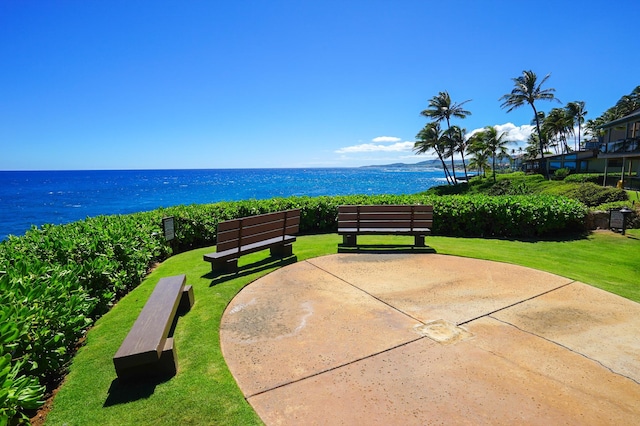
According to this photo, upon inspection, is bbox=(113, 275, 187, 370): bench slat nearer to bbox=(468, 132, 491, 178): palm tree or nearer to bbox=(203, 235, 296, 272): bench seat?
bbox=(203, 235, 296, 272): bench seat

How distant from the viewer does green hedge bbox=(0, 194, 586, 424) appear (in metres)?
2.70

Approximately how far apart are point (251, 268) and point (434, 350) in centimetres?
412

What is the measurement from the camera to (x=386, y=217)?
844 cm

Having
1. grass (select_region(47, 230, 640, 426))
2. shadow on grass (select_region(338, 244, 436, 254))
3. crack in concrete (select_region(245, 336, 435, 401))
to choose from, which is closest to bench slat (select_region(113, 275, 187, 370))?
grass (select_region(47, 230, 640, 426))

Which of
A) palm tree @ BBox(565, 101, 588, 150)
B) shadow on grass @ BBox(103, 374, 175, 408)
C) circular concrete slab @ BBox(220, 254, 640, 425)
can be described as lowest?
shadow on grass @ BBox(103, 374, 175, 408)

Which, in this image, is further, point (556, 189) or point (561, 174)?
point (561, 174)

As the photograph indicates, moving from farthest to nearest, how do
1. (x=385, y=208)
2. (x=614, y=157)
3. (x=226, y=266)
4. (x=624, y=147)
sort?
(x=614, y=157) < (x=624, y=147) < (x=385, y=208) < (x=226, y=266)

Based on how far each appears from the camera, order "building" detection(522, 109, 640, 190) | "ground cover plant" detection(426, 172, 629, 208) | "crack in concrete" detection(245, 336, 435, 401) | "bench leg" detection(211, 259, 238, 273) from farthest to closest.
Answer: "building" detection(522, 109, 640, 190)
"ground cover plant" detection(426, 172, 629, 208)
"bench leg" detection(211, 259, 238, 273)
"crack in concrete" detection(245, 336, 435, 401)

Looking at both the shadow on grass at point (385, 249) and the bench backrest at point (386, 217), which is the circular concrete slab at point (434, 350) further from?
the bench backrest at point (386, 217)

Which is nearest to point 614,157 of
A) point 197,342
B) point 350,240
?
point 350,240

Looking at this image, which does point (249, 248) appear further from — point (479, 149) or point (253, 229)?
point (479, 149)

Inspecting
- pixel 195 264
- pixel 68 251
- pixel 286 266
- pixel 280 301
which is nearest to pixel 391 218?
pixel 286 266

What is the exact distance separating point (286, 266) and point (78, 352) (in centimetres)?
372

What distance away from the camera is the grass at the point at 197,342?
9.09 feet
